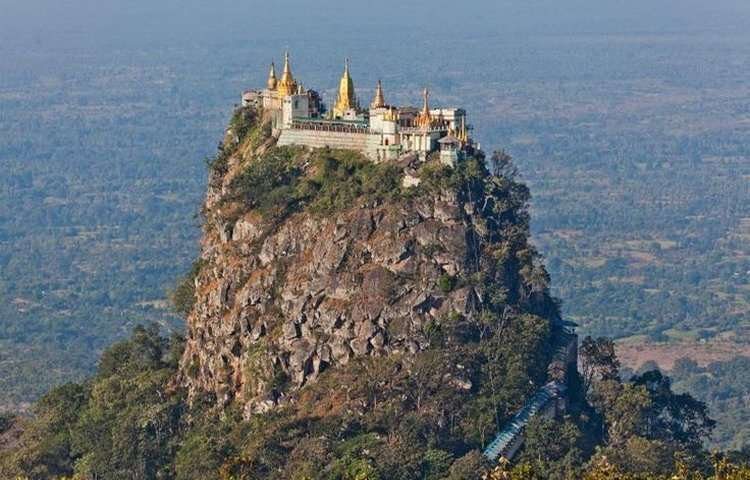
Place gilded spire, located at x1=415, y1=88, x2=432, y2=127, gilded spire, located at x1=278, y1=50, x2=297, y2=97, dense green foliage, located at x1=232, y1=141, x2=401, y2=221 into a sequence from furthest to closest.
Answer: gilded spire, located at x1=278, y1=50, x2=297, y2=97, gilded spire, located at x1=415, y1=88, x2=432, y2=127, dense green foliage, located at x1=232, y1=141, x2=401, y2=221

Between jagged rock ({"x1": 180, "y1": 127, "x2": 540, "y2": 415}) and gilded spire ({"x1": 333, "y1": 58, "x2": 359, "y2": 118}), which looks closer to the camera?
jagged rock ({"x1": 180, "y1": 127, "x2": 540, "y2": 415})

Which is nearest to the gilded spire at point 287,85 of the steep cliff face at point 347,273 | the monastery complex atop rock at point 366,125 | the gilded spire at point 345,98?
the monastery complex atop rock at point 366,125

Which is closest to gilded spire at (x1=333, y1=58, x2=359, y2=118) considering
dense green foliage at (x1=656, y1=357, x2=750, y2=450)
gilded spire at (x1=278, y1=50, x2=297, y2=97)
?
gilded spire at (x1=278, y1=50, x2=297, y2=97)

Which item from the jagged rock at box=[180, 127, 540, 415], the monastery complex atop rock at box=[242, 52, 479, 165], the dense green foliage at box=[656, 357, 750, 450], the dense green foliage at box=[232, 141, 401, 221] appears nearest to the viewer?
the jagged rock at box=[180, 127, 540, 415]

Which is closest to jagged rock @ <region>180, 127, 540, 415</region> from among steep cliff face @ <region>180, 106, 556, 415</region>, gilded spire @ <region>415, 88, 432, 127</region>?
steep cliff face @ <region>180, 106, 556, 415</region>

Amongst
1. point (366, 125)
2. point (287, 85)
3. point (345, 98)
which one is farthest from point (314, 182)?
point (287, 85)

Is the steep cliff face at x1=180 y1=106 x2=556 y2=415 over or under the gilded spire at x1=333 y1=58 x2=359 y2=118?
under

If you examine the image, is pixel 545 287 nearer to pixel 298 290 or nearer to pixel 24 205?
pixel 298 290

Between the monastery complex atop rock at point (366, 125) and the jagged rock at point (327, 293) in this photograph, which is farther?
the monastery complex atop rock at point (366, 125)

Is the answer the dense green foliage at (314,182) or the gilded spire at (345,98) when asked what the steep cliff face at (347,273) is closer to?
the dense green foliage at (314,182)

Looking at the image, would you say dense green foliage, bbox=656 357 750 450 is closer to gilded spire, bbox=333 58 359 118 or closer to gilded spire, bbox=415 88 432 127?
gilded spire, bbox=333 58 359 118

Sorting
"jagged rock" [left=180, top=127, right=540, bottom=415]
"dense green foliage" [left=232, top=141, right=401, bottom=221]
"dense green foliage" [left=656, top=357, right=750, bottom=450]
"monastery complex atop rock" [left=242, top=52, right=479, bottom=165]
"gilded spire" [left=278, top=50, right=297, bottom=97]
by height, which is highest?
"gilded spire" [left=278, top=50, right=297, bottom=97]
